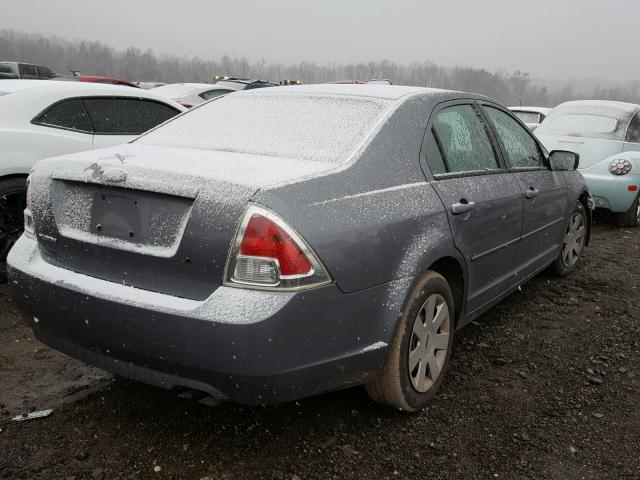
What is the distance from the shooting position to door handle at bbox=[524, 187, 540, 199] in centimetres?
360

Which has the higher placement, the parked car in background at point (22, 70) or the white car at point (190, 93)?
the parked car in background at point (22, 70)

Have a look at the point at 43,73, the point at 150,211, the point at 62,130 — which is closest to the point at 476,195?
the point at 150,211

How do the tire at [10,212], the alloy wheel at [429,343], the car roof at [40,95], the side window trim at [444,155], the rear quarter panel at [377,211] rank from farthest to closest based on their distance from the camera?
the car roof at [40,95] < the tire at [10,212] < the side window trim at [444,155] < the alloy wheel at [429,343] < the rear quarter panel at [377,211]

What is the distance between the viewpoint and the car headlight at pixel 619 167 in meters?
6.82

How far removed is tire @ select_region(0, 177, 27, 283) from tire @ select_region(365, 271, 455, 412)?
3004 millimetres

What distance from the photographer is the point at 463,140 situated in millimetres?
3182

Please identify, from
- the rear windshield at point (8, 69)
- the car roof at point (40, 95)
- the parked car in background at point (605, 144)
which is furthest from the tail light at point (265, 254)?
the rear windshield at point (8, 69)

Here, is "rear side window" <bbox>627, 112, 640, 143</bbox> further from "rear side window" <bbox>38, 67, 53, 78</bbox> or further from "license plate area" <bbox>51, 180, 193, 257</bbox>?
"rear side window" <bbox>38, 67, 53, 78</bbox>

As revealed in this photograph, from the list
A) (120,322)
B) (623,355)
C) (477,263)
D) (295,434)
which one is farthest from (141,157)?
(623,355)

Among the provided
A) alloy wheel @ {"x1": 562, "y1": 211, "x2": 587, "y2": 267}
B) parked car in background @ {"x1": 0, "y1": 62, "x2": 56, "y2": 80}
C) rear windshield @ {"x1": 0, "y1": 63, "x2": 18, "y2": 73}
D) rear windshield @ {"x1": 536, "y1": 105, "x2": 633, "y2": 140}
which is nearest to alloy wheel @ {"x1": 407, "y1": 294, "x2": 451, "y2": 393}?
alloy wheel @ {"x1": 562, "y1": 211, "x2": 587, "y2": 267}

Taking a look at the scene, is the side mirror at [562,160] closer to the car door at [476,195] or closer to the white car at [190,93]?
the car door at [476,195]

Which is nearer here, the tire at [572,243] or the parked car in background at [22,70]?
the tire at [572,243]

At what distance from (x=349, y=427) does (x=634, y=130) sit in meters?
6.77

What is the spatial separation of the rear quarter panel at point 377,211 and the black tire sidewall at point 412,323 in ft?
0.35
